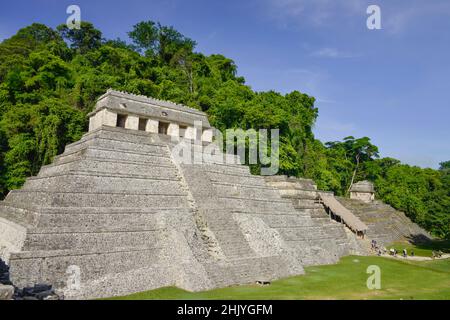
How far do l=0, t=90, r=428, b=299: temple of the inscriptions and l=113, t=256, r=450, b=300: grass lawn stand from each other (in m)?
0.70

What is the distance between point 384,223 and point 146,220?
32.6 metres

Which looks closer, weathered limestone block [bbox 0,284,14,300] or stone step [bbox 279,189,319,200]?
weathered limestone block [bbox 0,284,14,300]

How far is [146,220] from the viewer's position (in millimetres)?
15461

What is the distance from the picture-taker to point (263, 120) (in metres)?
36.6

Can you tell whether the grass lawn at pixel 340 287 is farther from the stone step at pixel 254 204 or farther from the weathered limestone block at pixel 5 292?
the stone step at pixel 254 204


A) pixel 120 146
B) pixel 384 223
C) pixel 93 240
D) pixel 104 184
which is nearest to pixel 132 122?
pixel 120 146

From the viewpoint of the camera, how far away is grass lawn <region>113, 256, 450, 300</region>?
41.3ft

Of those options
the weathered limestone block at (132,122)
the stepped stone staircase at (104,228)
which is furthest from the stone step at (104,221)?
the weathered limestone block at (132,122)

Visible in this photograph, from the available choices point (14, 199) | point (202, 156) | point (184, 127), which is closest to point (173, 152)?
point (202, 156)

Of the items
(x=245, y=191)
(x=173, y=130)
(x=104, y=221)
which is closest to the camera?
(x=104, y=221)

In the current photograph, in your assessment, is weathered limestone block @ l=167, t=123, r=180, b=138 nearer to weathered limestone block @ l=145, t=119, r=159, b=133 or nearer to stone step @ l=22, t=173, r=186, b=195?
weathered limestone block @ l=145, t=119, r=159, b=133

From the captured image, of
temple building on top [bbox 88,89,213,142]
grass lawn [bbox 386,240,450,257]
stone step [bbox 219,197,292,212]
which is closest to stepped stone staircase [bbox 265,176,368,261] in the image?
stone step [bbox 219,197,292,212]

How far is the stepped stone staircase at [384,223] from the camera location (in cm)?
3566

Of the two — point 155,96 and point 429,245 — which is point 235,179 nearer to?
point 155,96
